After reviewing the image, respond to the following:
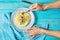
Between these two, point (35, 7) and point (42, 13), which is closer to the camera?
point (35, 7)

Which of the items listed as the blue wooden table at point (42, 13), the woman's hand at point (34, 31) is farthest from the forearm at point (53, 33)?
the blue wooden table at point (42, 13)

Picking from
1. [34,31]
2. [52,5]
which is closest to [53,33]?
[34,31]

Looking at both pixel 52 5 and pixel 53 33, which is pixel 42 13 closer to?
pixel 52 5

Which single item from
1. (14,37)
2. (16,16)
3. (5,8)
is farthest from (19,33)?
(5,8)

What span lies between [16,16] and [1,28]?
0.58 feet

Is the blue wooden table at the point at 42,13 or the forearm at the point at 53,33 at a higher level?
the blue wooden table at the point at 42,13

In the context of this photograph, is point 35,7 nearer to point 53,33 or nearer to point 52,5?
point 52,5

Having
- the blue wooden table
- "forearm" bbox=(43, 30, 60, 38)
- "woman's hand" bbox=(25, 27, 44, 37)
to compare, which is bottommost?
"forearm" bbox=(43, 30, 60, 38)

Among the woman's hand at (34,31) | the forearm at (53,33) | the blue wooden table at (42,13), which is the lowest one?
the forearm at (53,33)

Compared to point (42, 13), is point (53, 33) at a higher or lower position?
lower

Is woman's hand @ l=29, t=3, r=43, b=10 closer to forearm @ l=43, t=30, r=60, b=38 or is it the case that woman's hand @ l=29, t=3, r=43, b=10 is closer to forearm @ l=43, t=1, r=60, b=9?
forearm @ l=43, t=1, r=60, b=9

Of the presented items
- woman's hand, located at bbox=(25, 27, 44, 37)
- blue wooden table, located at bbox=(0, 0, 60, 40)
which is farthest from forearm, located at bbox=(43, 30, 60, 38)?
blue wooden table, located at bbox=(0, 0, 60, 40)

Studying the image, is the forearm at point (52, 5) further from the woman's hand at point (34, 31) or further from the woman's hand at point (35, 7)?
the woman's hand at point (34, 31)

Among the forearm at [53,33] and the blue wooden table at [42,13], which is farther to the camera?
the blue wooden table at [42,13]
